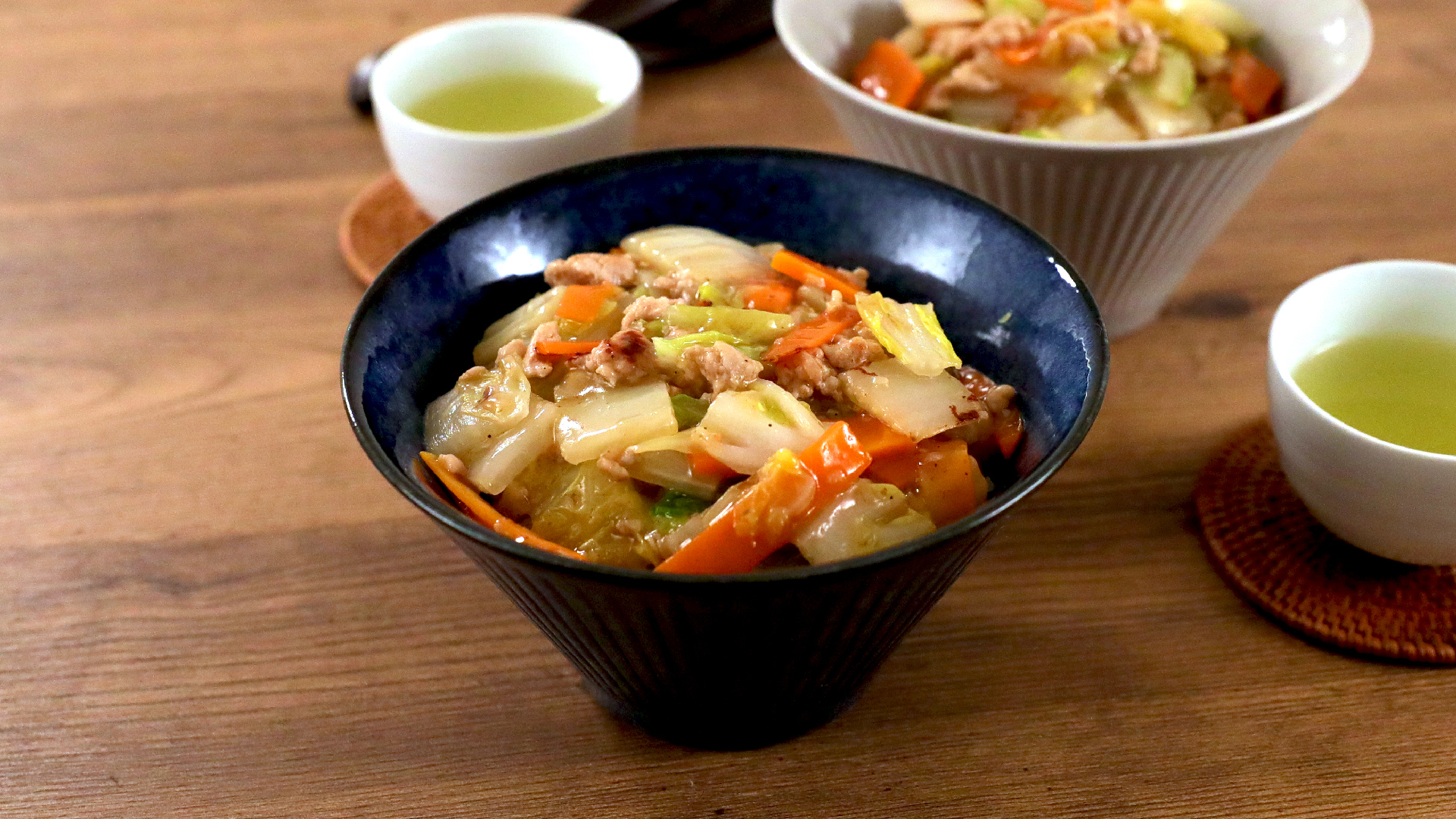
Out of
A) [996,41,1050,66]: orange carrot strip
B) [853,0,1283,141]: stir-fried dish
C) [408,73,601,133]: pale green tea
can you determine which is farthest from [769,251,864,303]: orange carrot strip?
[408,73,601,133]: pale green tea

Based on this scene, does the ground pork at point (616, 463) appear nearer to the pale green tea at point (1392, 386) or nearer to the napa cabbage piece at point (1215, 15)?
the pale green tea at point (1392, 386)

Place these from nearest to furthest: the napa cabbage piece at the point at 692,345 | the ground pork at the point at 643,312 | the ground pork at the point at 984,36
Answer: the napa cabbage piece at the point at 692,345
the ground pork at the point at 643,312
the ground pork at the point at 984,36

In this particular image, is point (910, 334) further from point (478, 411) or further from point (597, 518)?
point (478, 411)

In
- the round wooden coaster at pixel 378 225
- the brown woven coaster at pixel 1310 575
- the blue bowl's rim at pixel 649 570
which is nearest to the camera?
the blue bowl's rim at pixel 649 570

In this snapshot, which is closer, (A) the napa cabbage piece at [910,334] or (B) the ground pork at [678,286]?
(A) the napa cabbage piece at [910,334]

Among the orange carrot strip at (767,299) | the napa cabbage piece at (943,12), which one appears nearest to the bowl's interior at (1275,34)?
the napa cabbage piece at (943,12)

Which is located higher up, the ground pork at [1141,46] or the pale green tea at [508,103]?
the ground pork at [1141,46]

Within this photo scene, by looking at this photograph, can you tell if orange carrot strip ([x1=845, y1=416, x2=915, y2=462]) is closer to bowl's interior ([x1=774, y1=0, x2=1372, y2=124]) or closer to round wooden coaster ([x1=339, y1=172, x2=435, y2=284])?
bowl's interior ([x1=774, y1=0, x2=1372, y2=124])
